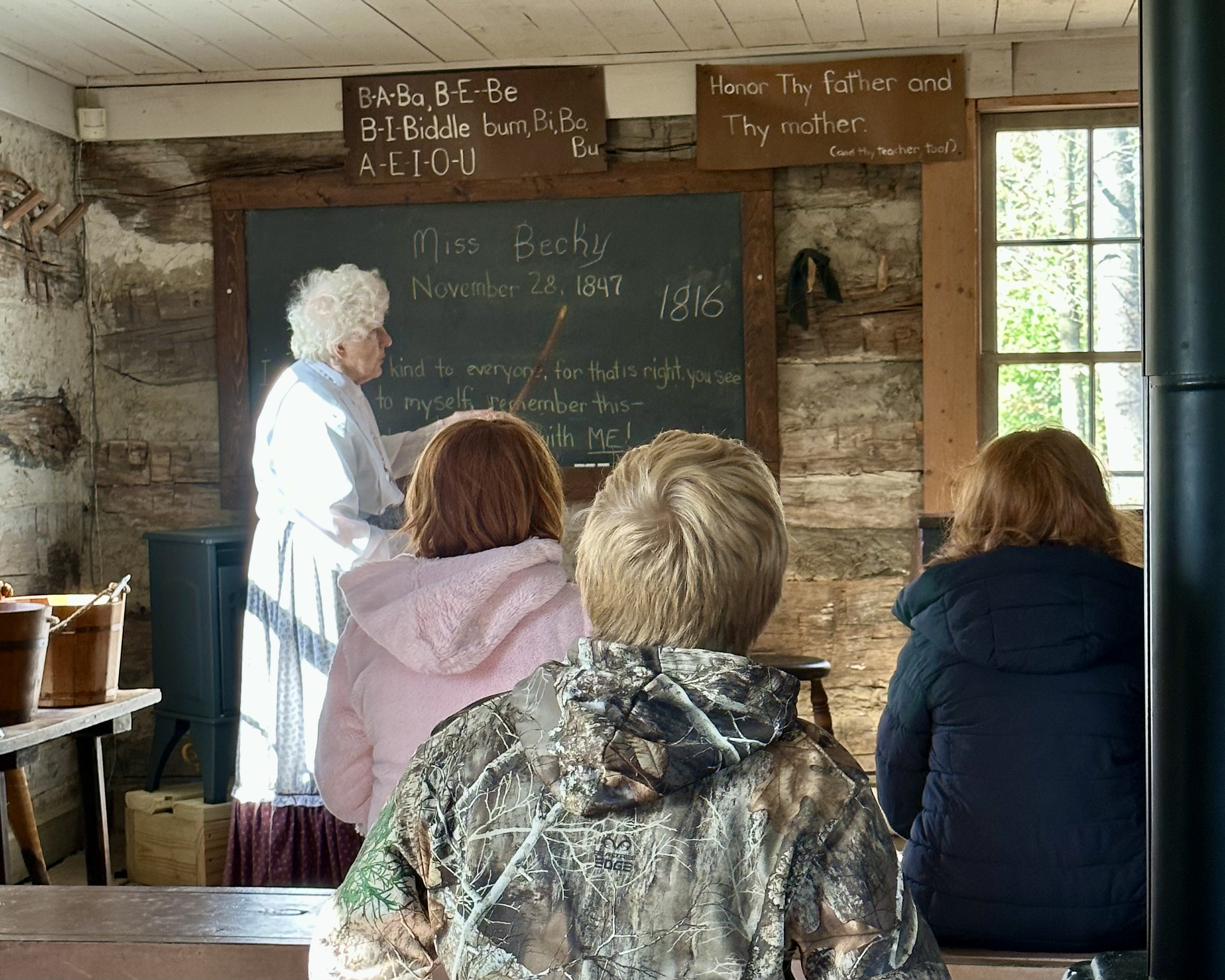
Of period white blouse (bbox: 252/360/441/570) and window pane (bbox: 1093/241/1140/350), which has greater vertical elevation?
window pane (bbox: 1093/241/1140/350)

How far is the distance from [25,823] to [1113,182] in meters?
3.43

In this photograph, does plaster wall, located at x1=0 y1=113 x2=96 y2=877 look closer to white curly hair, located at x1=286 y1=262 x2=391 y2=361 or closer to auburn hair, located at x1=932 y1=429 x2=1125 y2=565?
white curly hair, located at x1=286 y1=262 x2=391 y2=361

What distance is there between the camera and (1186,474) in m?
1.03

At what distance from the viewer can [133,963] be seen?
6.05 ft

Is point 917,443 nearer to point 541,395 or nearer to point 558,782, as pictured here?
point 541,395

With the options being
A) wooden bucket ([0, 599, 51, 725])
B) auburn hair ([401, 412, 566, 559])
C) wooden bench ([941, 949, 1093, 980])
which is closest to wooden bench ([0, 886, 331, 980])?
auburn hair ([401, 412, 566, 559])

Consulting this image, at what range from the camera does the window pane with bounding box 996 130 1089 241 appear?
4.18 metres

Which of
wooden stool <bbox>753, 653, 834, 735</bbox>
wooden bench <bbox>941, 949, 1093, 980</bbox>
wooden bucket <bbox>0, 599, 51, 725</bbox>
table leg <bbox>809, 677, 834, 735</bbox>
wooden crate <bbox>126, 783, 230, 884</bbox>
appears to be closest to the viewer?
wooden bench <bbox>941, 949, 1093, 980</bbox>

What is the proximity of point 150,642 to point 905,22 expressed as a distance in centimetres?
300

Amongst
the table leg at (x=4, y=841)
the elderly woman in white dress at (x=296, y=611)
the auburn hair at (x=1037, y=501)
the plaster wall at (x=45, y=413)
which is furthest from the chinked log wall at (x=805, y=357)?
the auburn hair at (x=1037, y=501)

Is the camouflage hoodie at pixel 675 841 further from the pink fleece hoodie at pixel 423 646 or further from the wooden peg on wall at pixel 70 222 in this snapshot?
the wooden peg on wall at pixel 70 222

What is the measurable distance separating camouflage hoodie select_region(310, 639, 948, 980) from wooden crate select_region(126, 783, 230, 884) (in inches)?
118

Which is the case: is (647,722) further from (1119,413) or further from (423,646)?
(1119,413)

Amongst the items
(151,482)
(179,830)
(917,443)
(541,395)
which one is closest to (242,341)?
(151,482)
